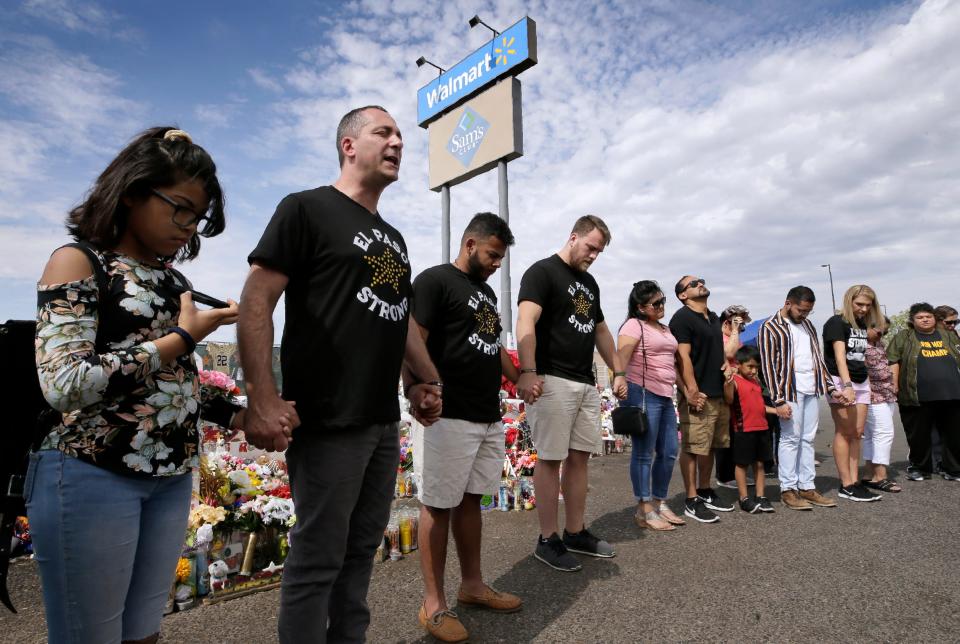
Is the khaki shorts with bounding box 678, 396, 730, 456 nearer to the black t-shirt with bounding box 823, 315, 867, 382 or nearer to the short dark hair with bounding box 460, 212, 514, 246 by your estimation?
the black t-shirt with bounding box 823, 315, 867, 382

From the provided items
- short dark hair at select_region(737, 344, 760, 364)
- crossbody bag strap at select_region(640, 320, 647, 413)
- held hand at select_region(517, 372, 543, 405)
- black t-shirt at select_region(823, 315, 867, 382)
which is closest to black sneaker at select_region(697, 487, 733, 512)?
crossbody bag strap at select_region(640, 320, 647, 413)

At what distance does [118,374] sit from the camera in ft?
4.35

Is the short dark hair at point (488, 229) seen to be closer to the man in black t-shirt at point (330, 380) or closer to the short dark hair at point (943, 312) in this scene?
the man in black t-shirt at point (330, 380)

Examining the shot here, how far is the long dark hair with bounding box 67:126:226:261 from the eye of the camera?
1.43 meters

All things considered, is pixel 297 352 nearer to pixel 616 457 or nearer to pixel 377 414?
pixel 377 414

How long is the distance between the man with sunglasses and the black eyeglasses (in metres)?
4.13

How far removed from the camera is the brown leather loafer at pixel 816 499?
5.04 metres

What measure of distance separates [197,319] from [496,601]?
211cm

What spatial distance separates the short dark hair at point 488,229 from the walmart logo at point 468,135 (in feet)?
37.7

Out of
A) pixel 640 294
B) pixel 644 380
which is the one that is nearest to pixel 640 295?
pixel 640 294

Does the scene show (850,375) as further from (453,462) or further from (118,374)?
(118,374)

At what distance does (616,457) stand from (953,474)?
3725mm

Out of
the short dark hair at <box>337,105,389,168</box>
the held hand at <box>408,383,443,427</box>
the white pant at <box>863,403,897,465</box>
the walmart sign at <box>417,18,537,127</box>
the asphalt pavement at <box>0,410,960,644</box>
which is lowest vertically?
the asphalt pavement at <box>0,410,960,644</box>

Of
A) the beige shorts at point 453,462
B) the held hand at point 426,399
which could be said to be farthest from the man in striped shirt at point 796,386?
the held hand at point 426,399
